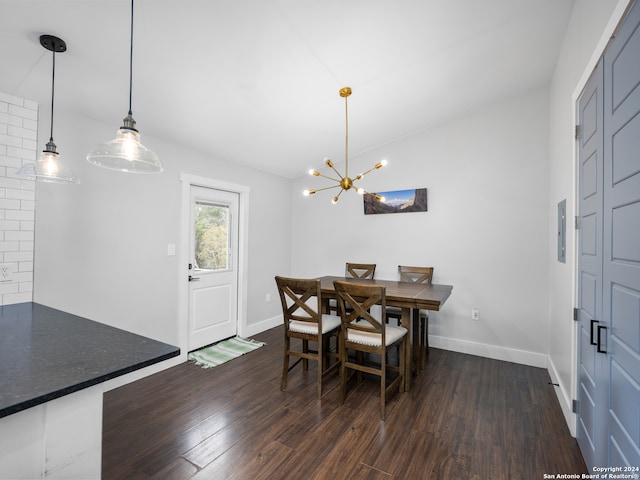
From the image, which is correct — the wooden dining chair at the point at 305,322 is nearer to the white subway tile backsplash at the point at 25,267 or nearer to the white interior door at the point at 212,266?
the white interior door at the point at 212,266

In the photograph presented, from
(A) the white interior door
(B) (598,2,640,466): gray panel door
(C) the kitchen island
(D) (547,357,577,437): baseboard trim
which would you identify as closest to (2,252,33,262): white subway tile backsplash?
(C) the kitchen island

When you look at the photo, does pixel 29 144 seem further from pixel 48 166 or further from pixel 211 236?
pixel 211 236

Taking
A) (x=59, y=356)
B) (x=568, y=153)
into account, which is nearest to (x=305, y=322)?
(x=59, y=356)

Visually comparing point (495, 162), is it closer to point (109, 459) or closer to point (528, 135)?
point (528, 135)

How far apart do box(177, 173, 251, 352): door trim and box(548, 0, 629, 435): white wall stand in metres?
3.41

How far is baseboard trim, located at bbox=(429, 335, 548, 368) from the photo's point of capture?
Result: 3.15m

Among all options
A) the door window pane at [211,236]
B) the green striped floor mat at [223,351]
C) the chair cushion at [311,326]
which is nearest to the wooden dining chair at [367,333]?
the chair cushion at [311,326]

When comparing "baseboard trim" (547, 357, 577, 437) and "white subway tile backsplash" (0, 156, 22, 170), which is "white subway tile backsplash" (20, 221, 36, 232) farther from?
"baseboard trim" (547, 357, 577, 437)

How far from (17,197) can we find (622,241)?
3584mm

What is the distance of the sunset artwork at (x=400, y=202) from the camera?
3.77 meters

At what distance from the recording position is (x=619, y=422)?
4.18 feet

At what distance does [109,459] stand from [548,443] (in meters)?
2.78

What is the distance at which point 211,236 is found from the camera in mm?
3695

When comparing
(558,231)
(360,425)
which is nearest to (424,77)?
(558,231)
